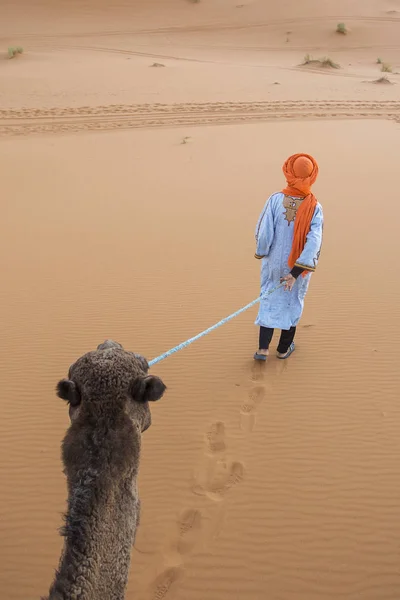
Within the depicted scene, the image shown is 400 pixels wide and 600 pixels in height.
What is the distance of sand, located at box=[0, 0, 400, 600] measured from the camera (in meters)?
3.84

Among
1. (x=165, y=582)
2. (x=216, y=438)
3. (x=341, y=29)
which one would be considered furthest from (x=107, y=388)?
(x=341, y=29)

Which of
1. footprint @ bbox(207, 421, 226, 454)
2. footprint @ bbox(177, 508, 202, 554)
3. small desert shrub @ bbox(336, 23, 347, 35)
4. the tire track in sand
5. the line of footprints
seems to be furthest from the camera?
small desert shrub @ bbox(336, 23, 347, 35)

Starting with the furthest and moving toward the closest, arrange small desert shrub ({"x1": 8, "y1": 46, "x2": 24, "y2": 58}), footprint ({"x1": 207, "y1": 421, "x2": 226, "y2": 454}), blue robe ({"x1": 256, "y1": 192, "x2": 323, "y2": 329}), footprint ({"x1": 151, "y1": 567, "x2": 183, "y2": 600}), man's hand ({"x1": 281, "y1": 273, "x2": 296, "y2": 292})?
small desert shrub ({"x1": 8, "y1": 46, "x2": 24, "y2": 58}) → man's hand ({"x1": 281, "y1": 273, "x2": 296, "y2": 292}) → blue robe ({"x1": 256, "y1": 192, "x2": 323, "y2": 329}) → footprint ({"x1": 207, "y1": 421, "x2": 226, "y2": 454}) → footprint ({"x1": 151, "y1": 567, "x2": 183, "y2": 600})

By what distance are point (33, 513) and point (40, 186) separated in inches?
350

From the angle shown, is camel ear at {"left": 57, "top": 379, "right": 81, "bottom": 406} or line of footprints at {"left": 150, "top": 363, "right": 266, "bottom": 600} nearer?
camel ear at {"left": 57, "top": 379, "right": 81, "bottom": 406}

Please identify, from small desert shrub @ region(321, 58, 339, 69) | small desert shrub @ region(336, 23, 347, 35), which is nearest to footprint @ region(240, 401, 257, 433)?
small desert shrub @ region(321, 58, 339, 69)

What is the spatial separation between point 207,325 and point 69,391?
457 centimetres

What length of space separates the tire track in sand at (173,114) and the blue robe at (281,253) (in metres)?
11.4

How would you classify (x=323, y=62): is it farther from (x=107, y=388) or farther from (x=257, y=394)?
(x=107, y=388)

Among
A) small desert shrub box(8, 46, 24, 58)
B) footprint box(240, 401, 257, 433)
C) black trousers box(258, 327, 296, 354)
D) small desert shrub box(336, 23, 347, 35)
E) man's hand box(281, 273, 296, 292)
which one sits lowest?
footprint box(240, 401, 257, 433)

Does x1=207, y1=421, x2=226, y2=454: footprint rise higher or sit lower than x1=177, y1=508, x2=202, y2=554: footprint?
higher

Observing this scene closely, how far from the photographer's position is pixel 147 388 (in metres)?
2.33

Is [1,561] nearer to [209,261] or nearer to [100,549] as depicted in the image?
[100,549]

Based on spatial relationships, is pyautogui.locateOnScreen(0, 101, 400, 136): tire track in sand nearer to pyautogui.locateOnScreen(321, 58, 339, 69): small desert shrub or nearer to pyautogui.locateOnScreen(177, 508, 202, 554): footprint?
pyautogui.locateOnScreen(321, 58, 339, 69): small desert shrub
